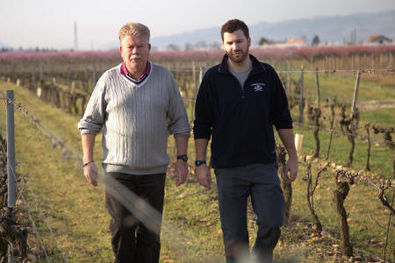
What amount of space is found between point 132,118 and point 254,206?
85cm

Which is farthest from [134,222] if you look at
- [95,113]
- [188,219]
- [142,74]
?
[188,219]

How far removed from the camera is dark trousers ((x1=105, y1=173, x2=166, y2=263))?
289cm

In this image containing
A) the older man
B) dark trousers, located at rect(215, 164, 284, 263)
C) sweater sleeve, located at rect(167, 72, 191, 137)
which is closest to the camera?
dark trousers, located at rect(215, 164, 284, 263)

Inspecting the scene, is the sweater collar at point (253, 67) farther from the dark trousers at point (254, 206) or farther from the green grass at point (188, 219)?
the green grass at point (188, 219)

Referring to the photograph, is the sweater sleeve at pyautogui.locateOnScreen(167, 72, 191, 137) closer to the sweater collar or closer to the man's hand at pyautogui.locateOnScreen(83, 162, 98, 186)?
the sweater collar

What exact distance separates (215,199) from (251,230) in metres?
1.20

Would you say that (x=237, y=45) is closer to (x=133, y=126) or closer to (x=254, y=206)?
(x=133, y=126)

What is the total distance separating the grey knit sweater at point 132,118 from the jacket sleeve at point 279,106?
59cm

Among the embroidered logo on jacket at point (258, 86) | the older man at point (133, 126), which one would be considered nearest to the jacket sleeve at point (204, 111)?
the older man at point (133, 126)

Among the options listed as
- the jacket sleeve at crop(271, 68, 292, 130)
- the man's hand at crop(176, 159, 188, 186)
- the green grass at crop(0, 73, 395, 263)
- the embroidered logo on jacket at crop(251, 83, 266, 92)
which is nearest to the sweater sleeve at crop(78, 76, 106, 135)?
the man's hand at crop(176, 159, 188, 186)

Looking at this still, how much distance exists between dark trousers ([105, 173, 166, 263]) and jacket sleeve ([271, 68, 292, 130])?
0.76 metres

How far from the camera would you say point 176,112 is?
2.98 metres

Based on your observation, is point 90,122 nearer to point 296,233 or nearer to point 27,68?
point 296,233

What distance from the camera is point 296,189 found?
20.9 feet
